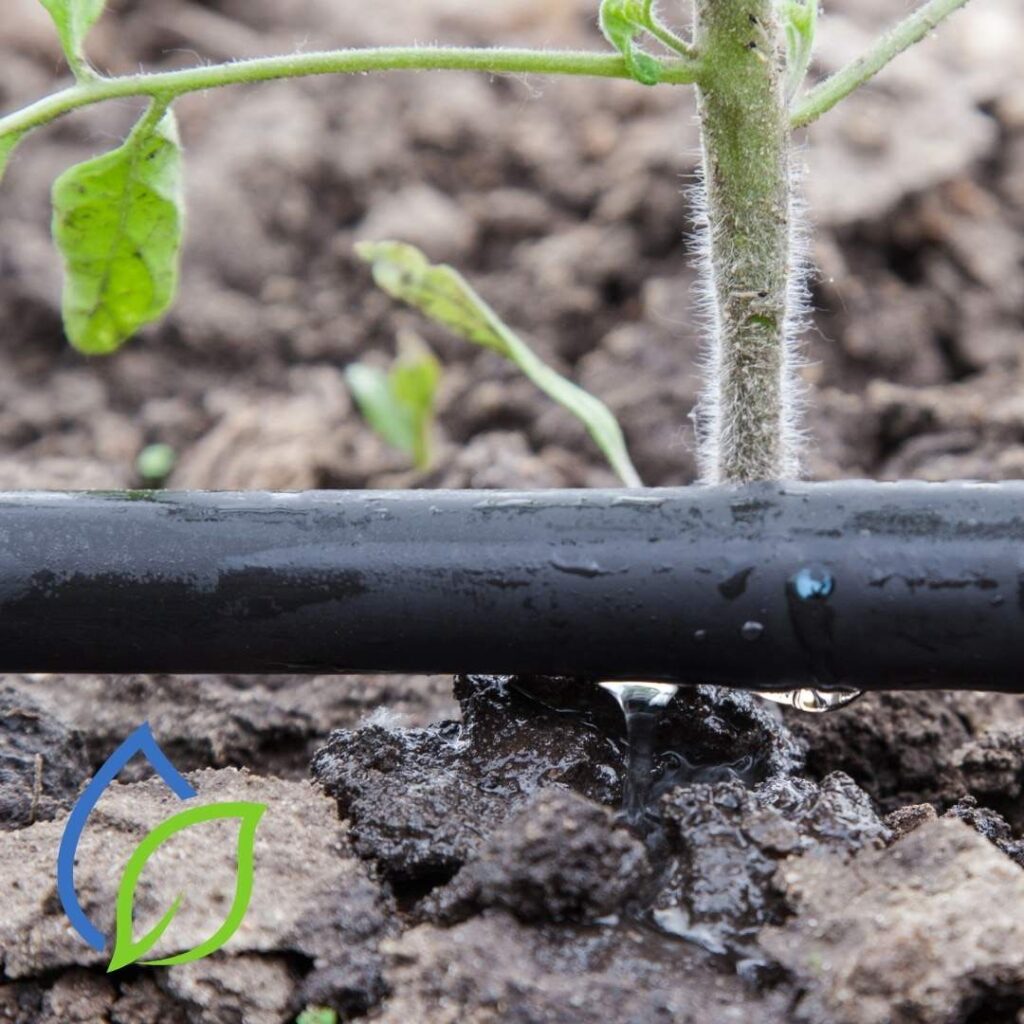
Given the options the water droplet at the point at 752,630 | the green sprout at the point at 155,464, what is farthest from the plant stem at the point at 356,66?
the green sprout at the point at 155,464

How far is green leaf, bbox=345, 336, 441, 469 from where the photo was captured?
2.07 m

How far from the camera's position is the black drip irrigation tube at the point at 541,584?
1.01 m

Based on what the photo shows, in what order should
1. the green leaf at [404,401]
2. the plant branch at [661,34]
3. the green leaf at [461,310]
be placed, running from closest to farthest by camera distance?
1. the plant branch at [661,34]
2. the green leaf at [461,310]
3. the green leaf at [404,401]

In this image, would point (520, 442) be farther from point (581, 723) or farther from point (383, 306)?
point (581, 723)

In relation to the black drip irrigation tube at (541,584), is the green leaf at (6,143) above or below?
above

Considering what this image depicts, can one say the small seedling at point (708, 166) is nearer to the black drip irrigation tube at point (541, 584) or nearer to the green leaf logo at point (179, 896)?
the black drip irrigation tube at point (541, 584)

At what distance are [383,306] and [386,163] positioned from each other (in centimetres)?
39

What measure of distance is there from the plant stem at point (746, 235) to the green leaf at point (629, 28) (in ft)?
0.34

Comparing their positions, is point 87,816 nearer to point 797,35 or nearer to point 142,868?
point 142,868

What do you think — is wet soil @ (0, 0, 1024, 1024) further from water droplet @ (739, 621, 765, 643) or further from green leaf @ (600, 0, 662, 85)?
green leaf @ (600, 0, 662, 85)

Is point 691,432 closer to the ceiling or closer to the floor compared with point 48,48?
closer to the floor

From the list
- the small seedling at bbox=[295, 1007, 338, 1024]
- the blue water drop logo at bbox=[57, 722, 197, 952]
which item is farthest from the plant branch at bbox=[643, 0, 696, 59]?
the small seedling at bbox=[295, 1007, 338, 1024]

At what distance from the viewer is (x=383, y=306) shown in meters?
2.58

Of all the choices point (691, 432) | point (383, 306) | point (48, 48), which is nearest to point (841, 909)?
point (691, 432)
